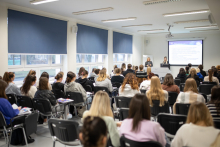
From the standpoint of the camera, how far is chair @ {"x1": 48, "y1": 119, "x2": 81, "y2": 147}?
2.43 m

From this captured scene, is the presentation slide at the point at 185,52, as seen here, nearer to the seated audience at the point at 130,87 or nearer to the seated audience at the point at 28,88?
the seated audience at the point at 130,87

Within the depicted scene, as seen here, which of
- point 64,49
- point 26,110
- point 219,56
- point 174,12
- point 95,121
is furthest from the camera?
point 219,56

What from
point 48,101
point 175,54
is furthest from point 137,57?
point 48,101

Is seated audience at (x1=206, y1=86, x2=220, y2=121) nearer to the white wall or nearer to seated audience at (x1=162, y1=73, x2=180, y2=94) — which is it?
seated audience at (x1=162, y1=73, x2=180, y2=94)

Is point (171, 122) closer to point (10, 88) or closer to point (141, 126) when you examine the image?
point (141, 126)

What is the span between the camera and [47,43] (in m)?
7.10

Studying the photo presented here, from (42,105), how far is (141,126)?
266cm

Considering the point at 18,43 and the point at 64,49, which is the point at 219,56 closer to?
the point at 64,49

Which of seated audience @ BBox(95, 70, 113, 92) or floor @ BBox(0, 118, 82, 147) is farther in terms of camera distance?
seated audience @ BBox(95, 70, 113, 92)

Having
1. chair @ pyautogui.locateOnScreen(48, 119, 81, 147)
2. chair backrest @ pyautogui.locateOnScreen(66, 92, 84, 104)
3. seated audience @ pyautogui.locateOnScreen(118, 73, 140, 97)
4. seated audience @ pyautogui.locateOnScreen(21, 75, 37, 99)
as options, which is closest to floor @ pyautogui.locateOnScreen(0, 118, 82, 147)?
seated audience @ pyautogui.locateOnScreen(21, 75, 37, 99)

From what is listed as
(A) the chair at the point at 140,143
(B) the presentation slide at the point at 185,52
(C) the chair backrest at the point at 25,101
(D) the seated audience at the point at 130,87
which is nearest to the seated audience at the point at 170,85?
(D) the seated audience at the point at 130,87

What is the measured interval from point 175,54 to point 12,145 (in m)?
12.7

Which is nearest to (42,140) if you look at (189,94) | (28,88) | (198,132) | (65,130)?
(28,88)

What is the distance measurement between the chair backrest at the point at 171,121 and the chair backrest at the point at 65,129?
1168 millimetres
